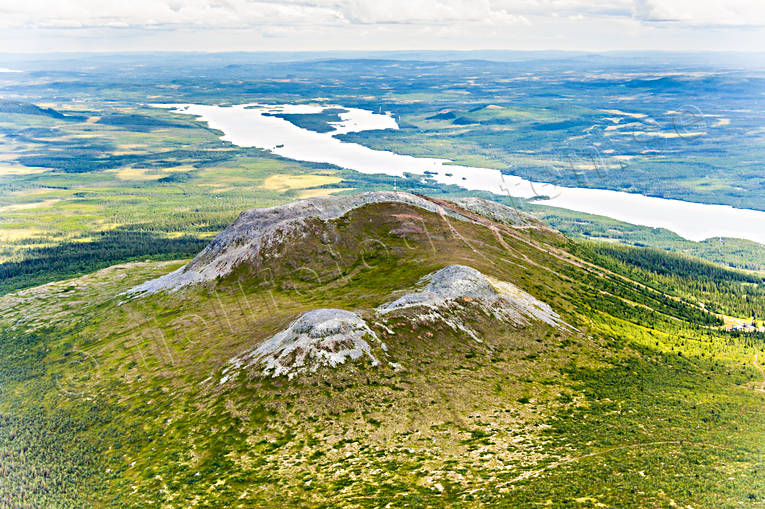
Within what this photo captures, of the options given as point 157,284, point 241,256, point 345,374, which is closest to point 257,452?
point 345,374

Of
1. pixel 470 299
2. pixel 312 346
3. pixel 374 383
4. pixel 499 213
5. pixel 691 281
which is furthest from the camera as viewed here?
pixel 691 281

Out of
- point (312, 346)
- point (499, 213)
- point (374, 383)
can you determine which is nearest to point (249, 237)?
point (312, 346)

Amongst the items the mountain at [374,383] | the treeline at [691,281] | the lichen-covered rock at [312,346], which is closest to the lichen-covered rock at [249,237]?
the mountain at [374,383]

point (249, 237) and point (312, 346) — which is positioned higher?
point (249, 237)

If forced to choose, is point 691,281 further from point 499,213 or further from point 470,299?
point 470,299

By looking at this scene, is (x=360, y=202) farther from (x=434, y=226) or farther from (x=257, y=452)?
(x=257, y=452)

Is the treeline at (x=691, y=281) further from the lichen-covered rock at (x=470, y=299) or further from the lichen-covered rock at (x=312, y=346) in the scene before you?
the lichen-covered rock at (x=312, y=346)
